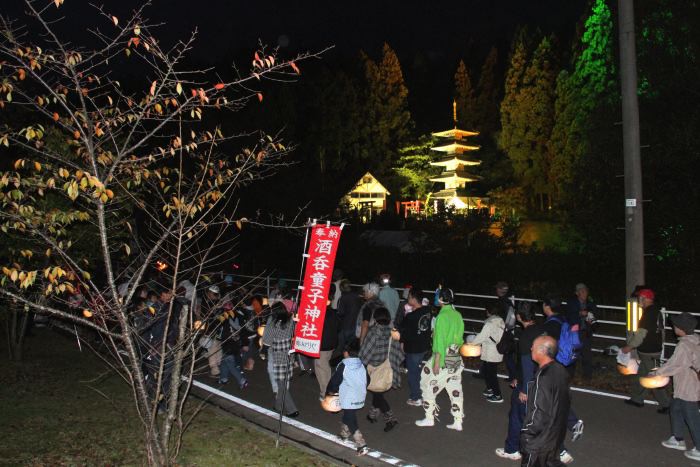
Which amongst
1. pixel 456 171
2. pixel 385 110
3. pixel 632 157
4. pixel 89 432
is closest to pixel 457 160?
pixel 456 171

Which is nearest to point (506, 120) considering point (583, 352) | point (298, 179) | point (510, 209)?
point (510, 209)

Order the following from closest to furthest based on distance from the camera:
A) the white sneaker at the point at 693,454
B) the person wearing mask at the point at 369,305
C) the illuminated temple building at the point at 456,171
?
the white sneaker at the point at 693,454 < the person wearing mask at the point at 369,305 < the illuminated temple building at the point at 456,171

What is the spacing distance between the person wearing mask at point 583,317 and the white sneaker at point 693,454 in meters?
2.63

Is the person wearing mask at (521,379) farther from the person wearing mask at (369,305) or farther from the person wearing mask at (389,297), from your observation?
the person wearing mask at (389,297)

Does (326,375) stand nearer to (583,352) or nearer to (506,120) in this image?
(583,352)

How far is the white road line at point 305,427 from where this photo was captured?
6.77m

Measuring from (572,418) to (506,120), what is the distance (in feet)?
115

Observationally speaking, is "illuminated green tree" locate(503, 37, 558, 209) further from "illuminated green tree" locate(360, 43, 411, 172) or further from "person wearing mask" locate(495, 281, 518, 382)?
"person wearing mask" locate(495, 281, 518, 382)

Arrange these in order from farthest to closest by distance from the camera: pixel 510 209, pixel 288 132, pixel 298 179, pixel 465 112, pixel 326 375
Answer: pixel 465 112 → pixel 288 132 → pixel 510 209 → pixel 298 179 → pixel 326 375

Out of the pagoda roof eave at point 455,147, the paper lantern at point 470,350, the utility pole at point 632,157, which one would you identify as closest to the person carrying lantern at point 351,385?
the paper lantern at point 470,350

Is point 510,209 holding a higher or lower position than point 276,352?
higher

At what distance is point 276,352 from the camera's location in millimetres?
8242

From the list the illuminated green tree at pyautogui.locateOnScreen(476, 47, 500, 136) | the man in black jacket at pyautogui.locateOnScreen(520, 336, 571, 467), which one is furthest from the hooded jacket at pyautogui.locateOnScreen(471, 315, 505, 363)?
the illuminated green tree at pyautogui.locateOnScreen(476, 47, 500, 136)

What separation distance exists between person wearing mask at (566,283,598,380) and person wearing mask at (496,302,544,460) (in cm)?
262
